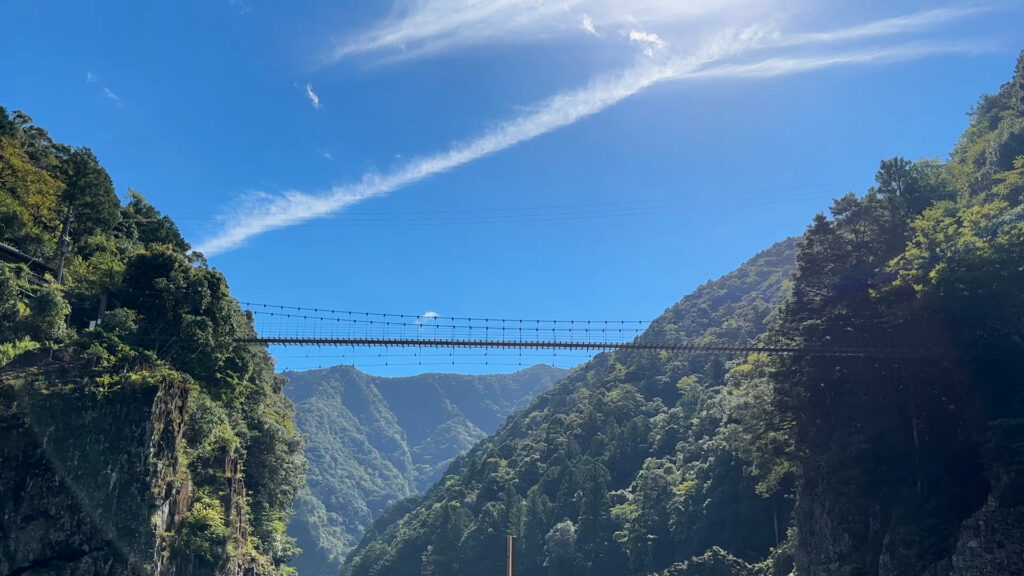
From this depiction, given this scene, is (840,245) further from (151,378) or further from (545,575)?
(545,575)

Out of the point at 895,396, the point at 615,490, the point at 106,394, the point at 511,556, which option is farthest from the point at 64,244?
the point at 615,490

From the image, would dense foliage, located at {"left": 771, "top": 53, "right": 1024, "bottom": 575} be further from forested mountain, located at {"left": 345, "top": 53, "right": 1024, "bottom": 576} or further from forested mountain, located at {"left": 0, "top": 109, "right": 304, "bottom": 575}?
forested mountain, located at {"left": 0, "top": 109, "right": 304, "bottom": 575}

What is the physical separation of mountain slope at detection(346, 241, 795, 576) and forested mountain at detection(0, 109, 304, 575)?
26197 mm

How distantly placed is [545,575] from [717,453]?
74.0ft

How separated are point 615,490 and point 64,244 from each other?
170ft

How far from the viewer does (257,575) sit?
2644 cm

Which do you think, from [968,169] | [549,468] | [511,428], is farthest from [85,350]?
[511,428]

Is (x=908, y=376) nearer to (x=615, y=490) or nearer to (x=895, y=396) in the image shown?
(x=895, y=396)

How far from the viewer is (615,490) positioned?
208 ft

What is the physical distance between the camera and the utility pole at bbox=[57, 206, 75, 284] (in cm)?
2281

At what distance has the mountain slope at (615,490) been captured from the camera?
47625 millimetres

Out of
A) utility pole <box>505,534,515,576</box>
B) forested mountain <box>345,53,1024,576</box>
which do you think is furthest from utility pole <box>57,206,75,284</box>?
forested mountain <box>345,53,1024,576</box>

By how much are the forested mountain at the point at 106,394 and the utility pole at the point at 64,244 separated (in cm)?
11

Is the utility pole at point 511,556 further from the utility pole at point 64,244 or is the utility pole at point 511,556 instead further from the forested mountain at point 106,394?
the utility pole at point 64,244
